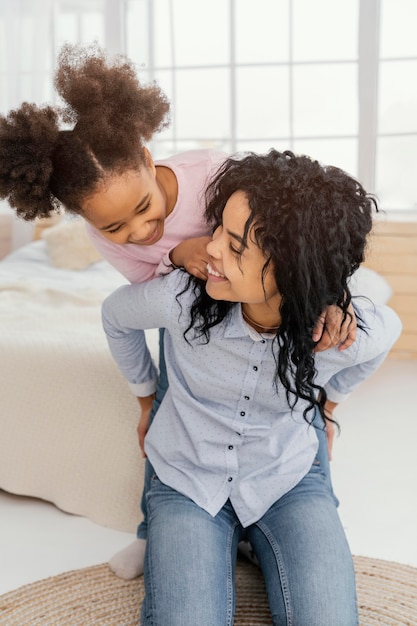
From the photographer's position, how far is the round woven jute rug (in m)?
1.62

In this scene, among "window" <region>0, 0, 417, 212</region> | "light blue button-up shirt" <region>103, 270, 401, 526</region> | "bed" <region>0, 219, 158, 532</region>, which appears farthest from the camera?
"window" <region>0, 0, 417, 212</region>

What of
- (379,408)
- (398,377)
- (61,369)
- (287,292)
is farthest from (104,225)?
(398,377)

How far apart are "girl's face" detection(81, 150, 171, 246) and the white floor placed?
32.3 inches

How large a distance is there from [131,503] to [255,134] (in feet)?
8.14

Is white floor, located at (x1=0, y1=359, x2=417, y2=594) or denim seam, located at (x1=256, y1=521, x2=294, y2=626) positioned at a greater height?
denim seam, located at (x1=256, y1=521, x2=294, y2=626)

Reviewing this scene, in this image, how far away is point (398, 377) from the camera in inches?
129

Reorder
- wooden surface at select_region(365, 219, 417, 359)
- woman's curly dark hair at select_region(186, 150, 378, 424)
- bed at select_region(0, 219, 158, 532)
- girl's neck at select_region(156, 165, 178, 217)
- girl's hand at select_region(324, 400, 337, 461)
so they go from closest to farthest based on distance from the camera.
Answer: woman's curly dark hair at select_region(186, 150, 378, 424) → girl's neck at select_region(156, 165, 178, 217) → girl's hand at select_region(324, 400, 337, 461) → bed at select_region(0, 219, 158, 532) → wooden surface at select_region(365, 219, 417, 359)

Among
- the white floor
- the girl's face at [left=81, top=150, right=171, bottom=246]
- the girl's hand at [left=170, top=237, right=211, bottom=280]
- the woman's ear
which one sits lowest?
the white floor

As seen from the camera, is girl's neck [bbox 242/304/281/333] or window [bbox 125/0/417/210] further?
window [bbox 125/0/417/210]

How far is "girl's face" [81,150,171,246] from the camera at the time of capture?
1.39 meters

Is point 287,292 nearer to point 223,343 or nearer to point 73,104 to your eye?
point 223,343

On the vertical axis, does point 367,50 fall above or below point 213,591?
above

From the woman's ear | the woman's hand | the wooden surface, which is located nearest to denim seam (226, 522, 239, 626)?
the woman's hand

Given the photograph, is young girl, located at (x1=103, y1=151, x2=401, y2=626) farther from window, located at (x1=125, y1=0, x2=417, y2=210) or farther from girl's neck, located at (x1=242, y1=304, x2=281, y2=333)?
window, located at (x1=125, y1=0, x2=417, y2=210)
